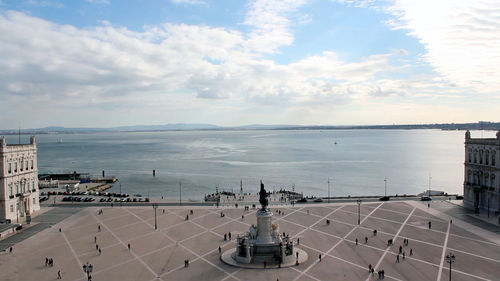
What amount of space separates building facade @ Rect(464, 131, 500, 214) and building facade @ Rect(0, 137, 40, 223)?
6041 centimetres

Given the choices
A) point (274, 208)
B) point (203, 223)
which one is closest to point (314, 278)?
point (203, 223)

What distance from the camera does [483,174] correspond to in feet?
177

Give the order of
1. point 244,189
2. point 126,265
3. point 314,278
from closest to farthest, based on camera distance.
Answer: point 314,278 → point 126,265 → point 244,189

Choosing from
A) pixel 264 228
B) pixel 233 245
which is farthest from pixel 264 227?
pixel 233 245

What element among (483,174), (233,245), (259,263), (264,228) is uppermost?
(483,174)

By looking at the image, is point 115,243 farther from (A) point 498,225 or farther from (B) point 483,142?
(B) point 483,142

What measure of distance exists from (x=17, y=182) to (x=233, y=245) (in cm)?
3267

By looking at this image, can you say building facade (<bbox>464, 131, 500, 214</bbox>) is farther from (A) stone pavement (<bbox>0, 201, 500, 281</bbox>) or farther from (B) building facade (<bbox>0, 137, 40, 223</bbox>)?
(B) building facade (<bbox>0, 137, 40, 223</bbox>)

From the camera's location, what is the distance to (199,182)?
4065 inches

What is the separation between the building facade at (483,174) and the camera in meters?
51.4

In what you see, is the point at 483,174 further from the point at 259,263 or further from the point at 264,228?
the point at 259,263

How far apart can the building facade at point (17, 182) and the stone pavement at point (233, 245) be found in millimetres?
7084

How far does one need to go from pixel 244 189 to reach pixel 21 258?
59.8 m

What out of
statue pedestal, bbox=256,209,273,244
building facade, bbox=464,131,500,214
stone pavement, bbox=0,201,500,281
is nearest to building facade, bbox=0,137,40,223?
stone pavement, bbox=0,201,500,281
